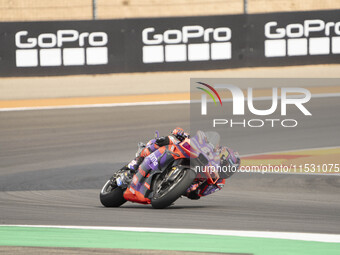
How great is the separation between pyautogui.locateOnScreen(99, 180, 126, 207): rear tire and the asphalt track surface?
0.54ft

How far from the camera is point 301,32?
18.3 meters

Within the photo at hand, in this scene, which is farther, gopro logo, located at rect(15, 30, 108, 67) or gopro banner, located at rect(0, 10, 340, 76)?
gopro banner, located at rect(0, 10, 340, 76)

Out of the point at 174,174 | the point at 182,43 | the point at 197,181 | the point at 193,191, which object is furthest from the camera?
the point at 182,43

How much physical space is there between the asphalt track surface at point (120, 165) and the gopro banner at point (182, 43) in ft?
6.58

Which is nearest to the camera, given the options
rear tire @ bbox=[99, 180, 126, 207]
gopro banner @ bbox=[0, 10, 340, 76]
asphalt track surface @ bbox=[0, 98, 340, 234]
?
asphalt track surface @ bbox=[0, 98, 340, 234]

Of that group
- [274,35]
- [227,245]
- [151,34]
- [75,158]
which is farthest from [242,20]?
[227,245]

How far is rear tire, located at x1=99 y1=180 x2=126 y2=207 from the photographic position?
29.0ft

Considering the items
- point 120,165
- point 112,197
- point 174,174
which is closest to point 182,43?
point 120,165

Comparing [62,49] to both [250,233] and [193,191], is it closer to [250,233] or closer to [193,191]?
[193,191]

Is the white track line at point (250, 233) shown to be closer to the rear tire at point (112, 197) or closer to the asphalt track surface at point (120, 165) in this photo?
the asphalt track surface at point (120, 165)

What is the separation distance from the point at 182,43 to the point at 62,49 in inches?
114

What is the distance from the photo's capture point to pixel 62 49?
58.8ft

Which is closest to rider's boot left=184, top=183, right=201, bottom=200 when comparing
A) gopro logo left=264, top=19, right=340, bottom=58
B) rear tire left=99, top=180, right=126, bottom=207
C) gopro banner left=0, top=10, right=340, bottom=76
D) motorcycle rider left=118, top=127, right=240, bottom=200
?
motorcycle rider left=118, top=127, right=240, bottom=200

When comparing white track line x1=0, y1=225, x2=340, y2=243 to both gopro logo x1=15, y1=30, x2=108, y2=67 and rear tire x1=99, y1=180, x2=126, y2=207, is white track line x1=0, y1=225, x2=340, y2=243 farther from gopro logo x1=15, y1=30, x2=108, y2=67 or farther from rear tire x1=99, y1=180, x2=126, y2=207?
gopro logo x1=15, y1=30, x2=108, y2=67
